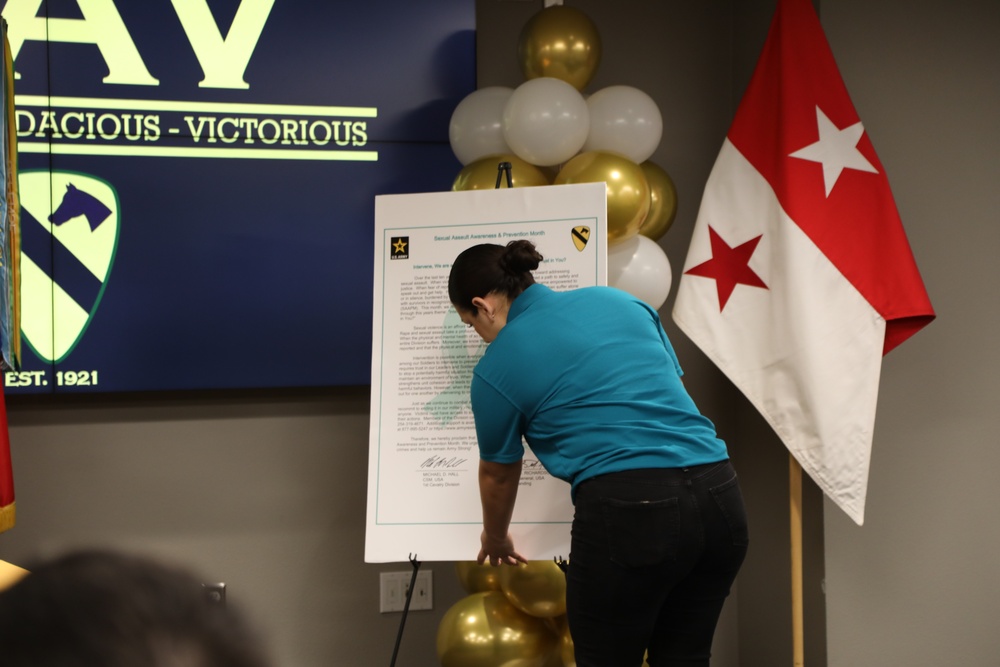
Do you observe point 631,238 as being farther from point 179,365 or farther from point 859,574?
point 179,365

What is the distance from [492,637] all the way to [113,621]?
75.5 inches

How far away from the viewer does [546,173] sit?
98.0 inches

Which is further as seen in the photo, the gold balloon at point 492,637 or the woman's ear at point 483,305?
the gold balloon at point 492,637

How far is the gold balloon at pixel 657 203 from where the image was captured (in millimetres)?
2418

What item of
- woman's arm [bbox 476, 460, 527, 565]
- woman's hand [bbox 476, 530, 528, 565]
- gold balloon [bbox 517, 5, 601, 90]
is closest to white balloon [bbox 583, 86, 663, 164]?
gold balloon [bbox 517, 5, 601, 90]

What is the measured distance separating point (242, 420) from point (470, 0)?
1.48 m

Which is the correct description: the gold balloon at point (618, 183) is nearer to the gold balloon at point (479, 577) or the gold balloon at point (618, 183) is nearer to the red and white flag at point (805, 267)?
the red and white flag at point (805, 267)

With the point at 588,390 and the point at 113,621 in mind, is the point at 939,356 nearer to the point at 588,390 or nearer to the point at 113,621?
the point at 588,390

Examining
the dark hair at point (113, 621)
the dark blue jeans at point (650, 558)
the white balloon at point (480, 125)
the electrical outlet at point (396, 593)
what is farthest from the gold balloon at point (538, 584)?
the dark hair at point (113, 621)

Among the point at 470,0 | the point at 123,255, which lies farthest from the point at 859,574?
the point at 123,255

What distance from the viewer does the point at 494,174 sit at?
229 centimetres

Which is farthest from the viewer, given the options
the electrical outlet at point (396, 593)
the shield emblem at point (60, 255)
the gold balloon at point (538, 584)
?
the electrical outlet at point (396, 593)

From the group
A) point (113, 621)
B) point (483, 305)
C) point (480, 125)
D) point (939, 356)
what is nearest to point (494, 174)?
point (480, 125)

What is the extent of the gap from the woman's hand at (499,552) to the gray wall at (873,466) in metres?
0.82
